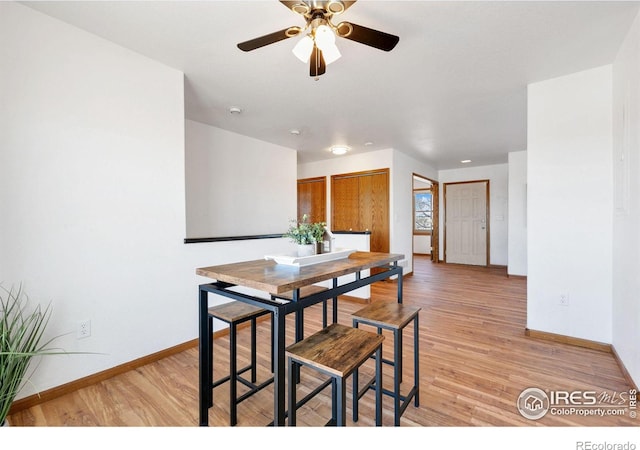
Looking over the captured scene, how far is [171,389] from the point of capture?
1873 mm

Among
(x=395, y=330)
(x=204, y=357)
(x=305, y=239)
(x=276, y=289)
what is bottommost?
(x=204, y=357)

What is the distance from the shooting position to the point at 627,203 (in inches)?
75.6

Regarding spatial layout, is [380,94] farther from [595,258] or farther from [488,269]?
[488,269]

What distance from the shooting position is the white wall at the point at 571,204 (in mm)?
2338

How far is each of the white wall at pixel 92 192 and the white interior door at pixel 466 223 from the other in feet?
19.8

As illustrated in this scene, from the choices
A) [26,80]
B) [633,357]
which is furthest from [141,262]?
[633,357]

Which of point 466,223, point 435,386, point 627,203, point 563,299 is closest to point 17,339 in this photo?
point 435,386

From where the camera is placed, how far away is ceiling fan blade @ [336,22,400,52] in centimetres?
145

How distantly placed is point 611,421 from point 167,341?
290cm

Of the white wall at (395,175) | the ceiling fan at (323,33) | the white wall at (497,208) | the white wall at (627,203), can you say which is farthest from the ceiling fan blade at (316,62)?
the white wall at (497,208)

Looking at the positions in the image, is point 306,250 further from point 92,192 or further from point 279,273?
point 92,192
